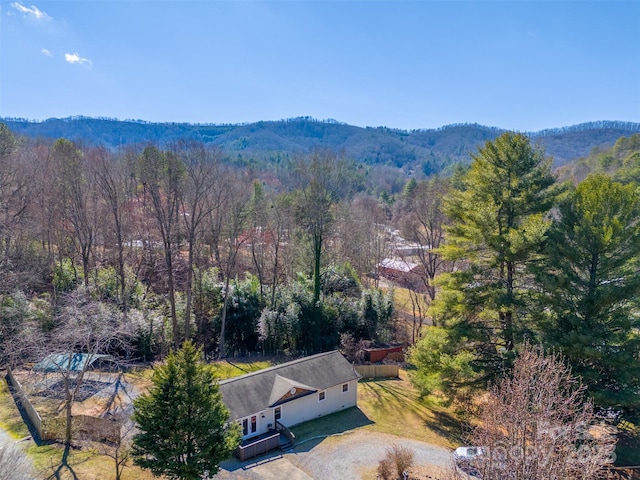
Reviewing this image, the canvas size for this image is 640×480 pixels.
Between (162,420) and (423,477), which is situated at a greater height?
(162,420)

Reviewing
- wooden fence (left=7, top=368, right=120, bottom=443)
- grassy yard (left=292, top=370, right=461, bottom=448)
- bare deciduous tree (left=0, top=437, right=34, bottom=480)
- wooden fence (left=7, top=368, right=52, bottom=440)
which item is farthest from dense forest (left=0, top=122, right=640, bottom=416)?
bare deciduous tree (left=0, top=437, right=34, bottom=480)

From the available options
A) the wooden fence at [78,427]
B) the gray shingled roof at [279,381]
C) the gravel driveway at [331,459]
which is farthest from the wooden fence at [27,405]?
the gravel driveway at [331,459]

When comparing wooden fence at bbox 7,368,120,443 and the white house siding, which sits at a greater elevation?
wooden fence at bbox 7,368,120,443

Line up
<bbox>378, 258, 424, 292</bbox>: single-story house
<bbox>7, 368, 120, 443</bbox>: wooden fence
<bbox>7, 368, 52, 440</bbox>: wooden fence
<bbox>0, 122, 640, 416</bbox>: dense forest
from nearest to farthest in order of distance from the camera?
<bbox>7, 368, 120, 443</bbox>: wooden fence < <bbox>0, 122, 640, 416</bbox>: dense forest < <bbox>7, 368, 52, 440</bbox>: wooden fence < <bbox>378, 258, 424, 292</bbox>: single-story house

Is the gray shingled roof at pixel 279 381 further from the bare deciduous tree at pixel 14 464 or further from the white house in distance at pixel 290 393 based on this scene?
the bare deciduous tree at pixel 14 464

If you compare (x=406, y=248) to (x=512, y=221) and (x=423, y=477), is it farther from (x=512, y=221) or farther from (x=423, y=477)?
(x=423, y=477)

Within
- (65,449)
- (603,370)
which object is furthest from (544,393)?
(65,449)

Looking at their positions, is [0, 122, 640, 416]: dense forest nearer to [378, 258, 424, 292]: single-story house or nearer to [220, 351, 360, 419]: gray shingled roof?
[378, 258, 424, 292]: single-story house
